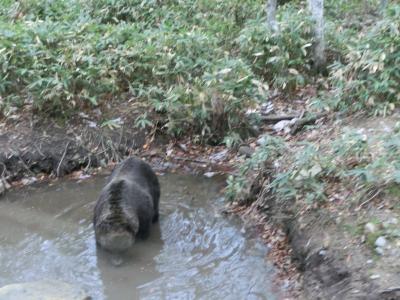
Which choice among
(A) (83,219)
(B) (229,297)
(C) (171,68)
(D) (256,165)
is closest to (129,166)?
(A) (83,219)

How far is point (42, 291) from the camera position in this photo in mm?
5570

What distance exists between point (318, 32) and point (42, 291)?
723 centimetres

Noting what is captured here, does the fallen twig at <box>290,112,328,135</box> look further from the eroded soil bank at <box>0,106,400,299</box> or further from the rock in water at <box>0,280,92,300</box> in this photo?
the rock in water at <box>0,280,92,300</box>

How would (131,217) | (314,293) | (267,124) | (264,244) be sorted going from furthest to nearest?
(267,124)
(264,244)
(131,217)
(314,293)

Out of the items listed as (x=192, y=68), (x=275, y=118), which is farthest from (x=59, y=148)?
(x=275, y=118)

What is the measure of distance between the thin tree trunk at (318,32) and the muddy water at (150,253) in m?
3.84

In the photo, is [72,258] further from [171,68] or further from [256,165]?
[171,68]

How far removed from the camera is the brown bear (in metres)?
6.03

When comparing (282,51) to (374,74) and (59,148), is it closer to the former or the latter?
(374,74)

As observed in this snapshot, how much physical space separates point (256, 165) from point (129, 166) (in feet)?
5.46

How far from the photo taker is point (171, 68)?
10109 millimetres

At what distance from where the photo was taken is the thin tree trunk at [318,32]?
415 inches

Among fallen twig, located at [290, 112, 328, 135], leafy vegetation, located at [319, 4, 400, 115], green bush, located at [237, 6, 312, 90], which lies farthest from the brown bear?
green bush, located at [237, 6, 312, 90]

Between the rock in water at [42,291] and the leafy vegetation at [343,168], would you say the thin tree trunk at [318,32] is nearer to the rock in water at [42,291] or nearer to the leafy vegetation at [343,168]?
the leafy vegetation at [343,168]
